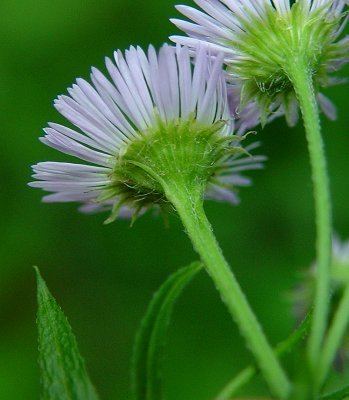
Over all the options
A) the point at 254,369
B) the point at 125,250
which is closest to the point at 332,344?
the point at 254,369

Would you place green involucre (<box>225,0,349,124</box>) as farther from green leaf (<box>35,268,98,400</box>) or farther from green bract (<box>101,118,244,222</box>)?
green leaf (<box>35,268,98,400</box>)

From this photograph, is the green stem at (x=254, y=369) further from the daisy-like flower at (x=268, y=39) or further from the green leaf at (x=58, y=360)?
the daisy-like flower at (x=268, y=39)

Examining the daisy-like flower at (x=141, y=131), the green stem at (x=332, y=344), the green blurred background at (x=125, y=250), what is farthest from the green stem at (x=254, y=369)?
the green blurred background at (x=125, y=250)

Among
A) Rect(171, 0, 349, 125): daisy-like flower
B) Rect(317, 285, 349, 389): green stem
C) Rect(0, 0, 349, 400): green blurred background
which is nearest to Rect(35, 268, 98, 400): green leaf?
Rect(317, 285, 349, 389): green stem

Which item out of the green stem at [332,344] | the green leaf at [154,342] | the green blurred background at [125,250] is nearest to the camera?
the green stem at [332,344]

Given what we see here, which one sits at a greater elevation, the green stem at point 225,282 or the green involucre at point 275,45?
the green involucre at point 275,45
